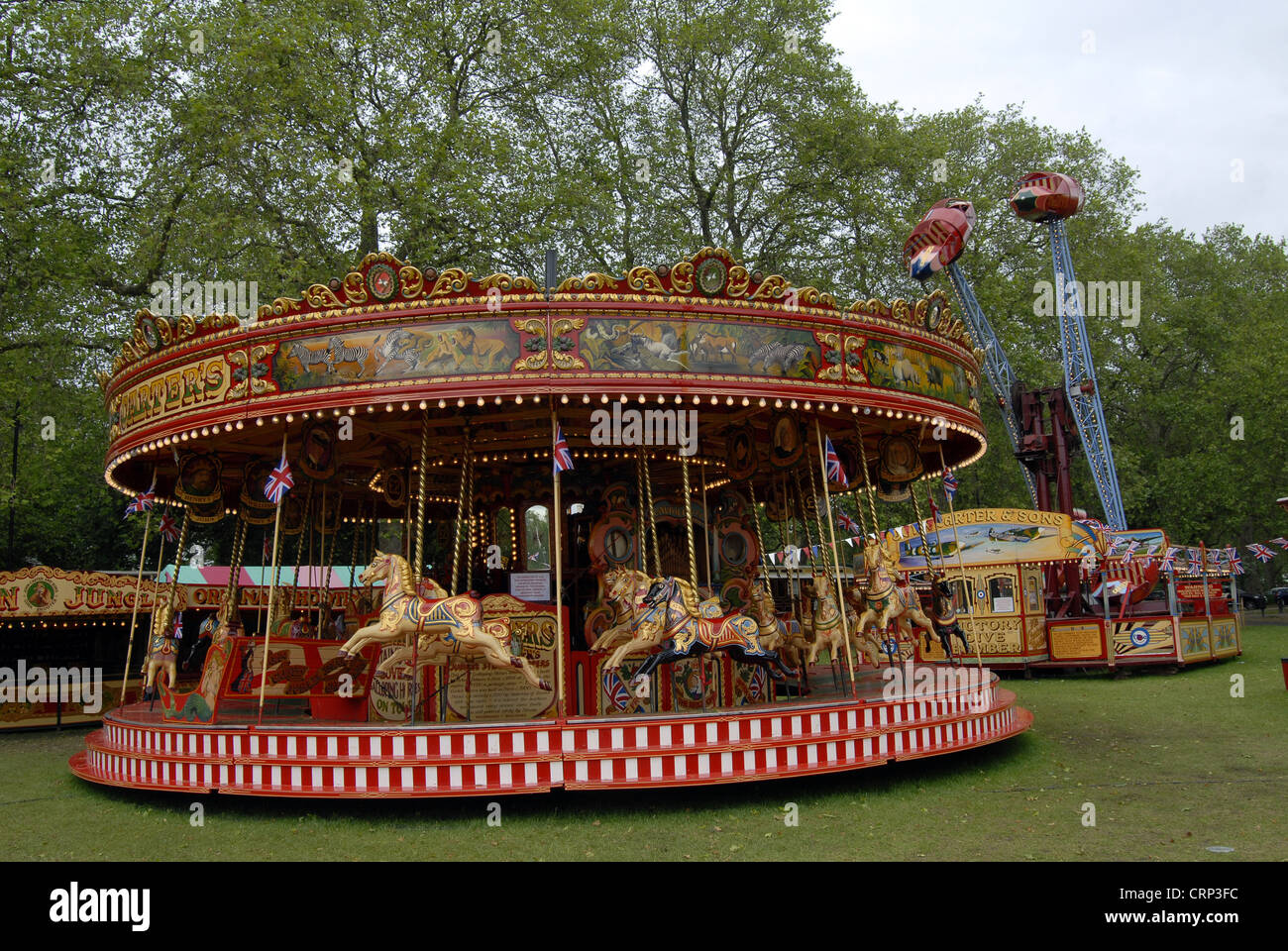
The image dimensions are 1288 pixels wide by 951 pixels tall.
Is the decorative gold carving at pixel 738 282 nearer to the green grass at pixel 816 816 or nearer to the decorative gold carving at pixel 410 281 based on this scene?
the decorative gold carving at pixel 410 281

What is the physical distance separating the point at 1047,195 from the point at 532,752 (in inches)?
942

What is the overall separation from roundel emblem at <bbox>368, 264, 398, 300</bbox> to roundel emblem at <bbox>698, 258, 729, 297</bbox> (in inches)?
120

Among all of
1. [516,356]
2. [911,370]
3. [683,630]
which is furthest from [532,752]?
[911,370]

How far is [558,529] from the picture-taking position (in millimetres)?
9336

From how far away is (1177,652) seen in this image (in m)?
19.3

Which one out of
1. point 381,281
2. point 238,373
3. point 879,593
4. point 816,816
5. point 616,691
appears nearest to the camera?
point 816,816

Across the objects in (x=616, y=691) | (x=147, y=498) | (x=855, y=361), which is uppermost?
(x=855, y=361)

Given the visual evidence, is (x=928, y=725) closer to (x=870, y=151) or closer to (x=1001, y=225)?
(x=870, y=151)

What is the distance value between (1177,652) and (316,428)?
17198mm

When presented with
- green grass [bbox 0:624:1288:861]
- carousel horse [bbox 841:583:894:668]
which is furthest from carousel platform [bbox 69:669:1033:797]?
carousel horse [bbox 841:583:894:668]

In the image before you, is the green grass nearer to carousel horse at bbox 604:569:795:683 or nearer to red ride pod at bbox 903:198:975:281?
carousel horse at bbox 604:569:795:683

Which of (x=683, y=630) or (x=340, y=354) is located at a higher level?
(x=340, y=354)

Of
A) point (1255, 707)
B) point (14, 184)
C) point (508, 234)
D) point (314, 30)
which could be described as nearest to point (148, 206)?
point (14, 184)

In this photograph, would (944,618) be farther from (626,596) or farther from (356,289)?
(356,289)
